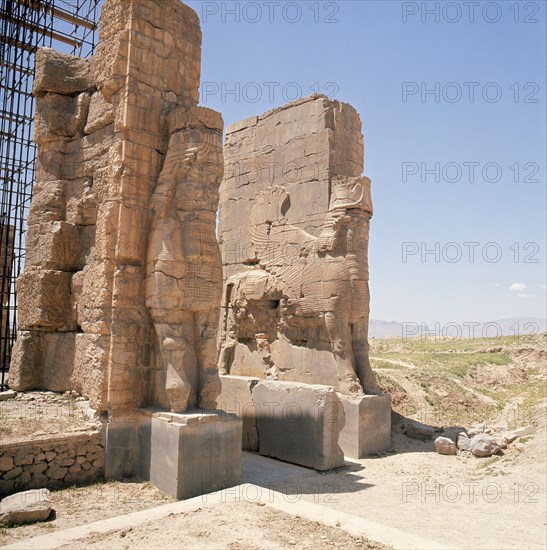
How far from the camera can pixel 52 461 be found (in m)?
5.32

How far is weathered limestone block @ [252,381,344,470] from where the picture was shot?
720cm

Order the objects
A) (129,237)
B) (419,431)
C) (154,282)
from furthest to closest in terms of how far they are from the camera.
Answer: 1. (419,431)
2. (129,237)
3. (154,282)

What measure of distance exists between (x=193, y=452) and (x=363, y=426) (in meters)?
3.63

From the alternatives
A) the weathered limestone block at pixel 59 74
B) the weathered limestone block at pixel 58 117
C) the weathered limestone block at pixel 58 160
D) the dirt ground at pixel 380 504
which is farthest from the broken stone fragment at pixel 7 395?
the weathered limestone block at pixel 59 74

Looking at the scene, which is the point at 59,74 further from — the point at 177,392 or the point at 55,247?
the point at 177,392

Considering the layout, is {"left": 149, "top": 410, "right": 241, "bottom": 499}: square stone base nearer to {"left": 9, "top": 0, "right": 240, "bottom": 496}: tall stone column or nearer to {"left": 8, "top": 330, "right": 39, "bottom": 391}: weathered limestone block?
{"left": 9, "top": 0, "right": 240, "bottom": 496}: tall stone column

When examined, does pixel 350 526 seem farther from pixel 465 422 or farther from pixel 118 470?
pixel 465 422

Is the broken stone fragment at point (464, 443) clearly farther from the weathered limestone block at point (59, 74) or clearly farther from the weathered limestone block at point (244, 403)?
the weathered limestone block at point (59, 74)

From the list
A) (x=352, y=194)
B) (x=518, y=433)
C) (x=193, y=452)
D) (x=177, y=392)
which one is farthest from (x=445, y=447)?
(x=177, y=392)

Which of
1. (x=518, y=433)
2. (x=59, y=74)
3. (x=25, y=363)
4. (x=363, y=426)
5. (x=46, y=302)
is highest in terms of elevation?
(x=59, y=74)

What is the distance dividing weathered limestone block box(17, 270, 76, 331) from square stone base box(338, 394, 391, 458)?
14.2 feet

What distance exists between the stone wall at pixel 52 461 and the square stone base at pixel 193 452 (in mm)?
618

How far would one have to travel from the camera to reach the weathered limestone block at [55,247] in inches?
258

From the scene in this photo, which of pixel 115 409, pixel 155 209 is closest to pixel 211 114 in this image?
pixel 155 209
